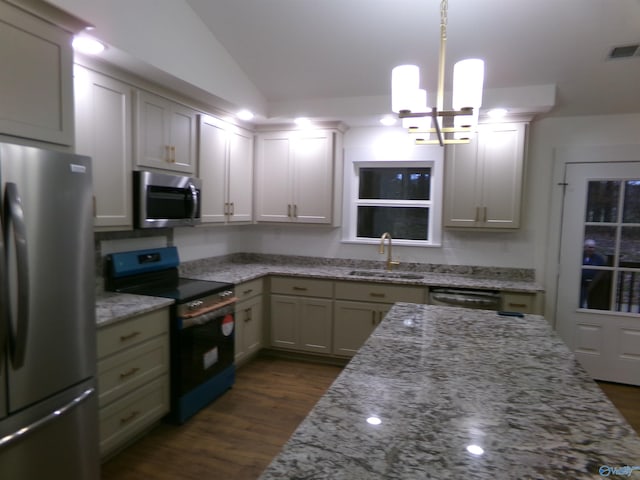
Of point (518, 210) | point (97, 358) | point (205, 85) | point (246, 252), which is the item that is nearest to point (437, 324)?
point (97, 358)

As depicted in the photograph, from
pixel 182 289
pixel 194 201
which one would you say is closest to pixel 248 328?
pixel 182 289

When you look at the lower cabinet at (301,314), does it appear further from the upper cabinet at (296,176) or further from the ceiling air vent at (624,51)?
the ceiling air vent at (624,51)

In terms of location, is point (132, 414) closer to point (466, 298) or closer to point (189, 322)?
point (189, 322)

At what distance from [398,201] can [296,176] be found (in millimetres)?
1131

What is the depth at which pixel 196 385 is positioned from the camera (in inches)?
108

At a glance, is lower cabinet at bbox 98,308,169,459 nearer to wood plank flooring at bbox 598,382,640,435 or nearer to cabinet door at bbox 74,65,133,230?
cabinet door at bbox 74,65,133,230

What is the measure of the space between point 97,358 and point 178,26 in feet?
7.32

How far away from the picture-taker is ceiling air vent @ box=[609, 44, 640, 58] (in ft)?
8.79

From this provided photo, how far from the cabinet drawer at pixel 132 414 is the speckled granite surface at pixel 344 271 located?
1078mm

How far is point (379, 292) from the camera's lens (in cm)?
358

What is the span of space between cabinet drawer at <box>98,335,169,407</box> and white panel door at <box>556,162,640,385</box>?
351cm

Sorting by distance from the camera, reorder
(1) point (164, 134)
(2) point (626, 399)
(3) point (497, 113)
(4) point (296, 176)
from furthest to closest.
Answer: (4) point (296, 176) < (3) point (497, 113) < (2) point (626, 399) < (1) point (164, 134)

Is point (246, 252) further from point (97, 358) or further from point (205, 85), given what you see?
point (97, 358)

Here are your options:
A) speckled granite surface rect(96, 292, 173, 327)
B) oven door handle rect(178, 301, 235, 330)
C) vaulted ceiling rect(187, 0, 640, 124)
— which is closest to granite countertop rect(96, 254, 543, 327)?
speckled granite surface rect(96, 292, 173, 327)
